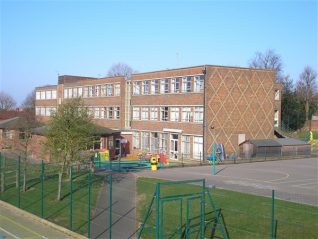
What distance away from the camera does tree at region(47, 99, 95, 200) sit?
88.0ft

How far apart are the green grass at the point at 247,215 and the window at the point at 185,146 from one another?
861 inches

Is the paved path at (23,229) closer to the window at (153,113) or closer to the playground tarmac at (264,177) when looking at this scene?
the playground tarmac at (264,177)

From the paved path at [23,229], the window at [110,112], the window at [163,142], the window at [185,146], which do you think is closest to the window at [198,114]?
the window at [185,146]

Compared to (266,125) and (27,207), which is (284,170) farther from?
(27,207)

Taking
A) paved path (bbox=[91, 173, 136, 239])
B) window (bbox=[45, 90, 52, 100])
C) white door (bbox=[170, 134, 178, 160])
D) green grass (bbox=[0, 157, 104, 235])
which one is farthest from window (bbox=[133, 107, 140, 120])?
window (bbox=[45, 90, 52, 100])

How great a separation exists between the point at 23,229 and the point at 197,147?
28.8m

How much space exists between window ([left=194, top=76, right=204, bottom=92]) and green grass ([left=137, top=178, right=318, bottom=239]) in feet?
70.2

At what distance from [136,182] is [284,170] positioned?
582 inches

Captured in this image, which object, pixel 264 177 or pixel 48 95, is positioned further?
pixel 48 95

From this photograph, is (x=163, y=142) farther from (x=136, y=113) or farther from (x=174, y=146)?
(x=136, y=113)

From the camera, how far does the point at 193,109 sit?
4781cm

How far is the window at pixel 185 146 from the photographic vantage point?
48.4 meters

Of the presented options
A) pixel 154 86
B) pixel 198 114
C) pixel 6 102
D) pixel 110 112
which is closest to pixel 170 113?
pixel 154 86

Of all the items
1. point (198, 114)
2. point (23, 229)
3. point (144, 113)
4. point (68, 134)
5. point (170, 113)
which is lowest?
point (23, 229)
